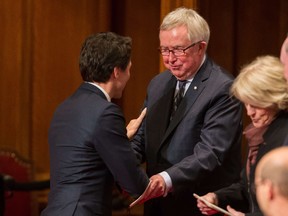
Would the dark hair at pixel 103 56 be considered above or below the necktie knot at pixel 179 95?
above

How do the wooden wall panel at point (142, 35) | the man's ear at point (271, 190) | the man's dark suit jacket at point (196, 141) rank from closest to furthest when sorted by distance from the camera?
the man's ear at point (271, 190), the man's dark suit jacket at point (196, 141), the wooden wall panel at point (142, 35)

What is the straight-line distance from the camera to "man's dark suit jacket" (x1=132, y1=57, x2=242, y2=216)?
11.3 ft

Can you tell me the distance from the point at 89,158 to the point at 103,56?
17.0 inches

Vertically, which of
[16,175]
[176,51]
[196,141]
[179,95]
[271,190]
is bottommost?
[16,175]

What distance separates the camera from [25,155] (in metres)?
4.76

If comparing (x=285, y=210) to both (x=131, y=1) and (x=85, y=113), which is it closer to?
(x=85, y=113)

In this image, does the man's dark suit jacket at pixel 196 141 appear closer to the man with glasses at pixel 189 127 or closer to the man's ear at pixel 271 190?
the man with glasses at pixel 189 127

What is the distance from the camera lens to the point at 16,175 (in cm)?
463

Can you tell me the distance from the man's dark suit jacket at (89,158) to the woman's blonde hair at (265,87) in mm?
529

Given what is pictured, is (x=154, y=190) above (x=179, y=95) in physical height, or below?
below

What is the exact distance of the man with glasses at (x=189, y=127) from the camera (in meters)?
3.44

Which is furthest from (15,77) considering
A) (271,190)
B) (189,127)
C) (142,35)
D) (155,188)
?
(271,190)

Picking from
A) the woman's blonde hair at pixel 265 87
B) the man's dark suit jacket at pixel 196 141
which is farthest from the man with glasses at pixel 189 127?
the woman's blonde hair at pixel 265 87

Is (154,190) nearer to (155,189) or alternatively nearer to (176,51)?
(155,189)
